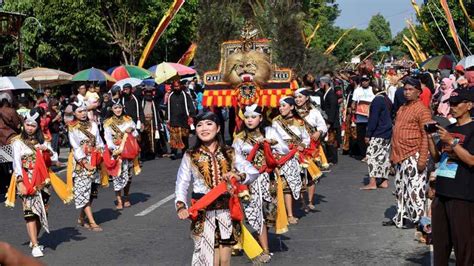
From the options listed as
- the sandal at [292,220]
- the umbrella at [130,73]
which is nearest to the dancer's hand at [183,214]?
the sandal at [292,220]

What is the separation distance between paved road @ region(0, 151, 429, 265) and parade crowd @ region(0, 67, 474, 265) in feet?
0.81

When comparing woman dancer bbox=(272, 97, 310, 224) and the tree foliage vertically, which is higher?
the tree foliage

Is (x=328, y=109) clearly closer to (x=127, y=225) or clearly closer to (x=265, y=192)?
(x=127, y=225)

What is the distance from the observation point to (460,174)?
636 centimetres

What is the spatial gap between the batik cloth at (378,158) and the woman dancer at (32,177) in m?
5.68

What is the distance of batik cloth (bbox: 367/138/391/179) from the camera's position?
12.5 metres

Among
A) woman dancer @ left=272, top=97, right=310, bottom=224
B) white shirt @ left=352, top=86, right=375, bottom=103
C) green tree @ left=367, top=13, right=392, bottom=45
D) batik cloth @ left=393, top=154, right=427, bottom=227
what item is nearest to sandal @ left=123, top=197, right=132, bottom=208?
woman dancer @ left=272, top=97, right=310, bottom=224

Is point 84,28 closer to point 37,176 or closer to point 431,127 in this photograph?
point 37,176

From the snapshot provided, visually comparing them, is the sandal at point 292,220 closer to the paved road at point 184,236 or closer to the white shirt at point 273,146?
the paved road at point 184,236

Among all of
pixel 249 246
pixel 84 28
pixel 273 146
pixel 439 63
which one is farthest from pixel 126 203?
pixel 84 28

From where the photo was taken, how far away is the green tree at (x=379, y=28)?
602ft

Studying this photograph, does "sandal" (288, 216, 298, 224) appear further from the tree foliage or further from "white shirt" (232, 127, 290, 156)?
the tree foliage

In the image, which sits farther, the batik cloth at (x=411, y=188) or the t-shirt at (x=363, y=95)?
the t-shirt at (x=363, y=95)

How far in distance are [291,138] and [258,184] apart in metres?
1.70
